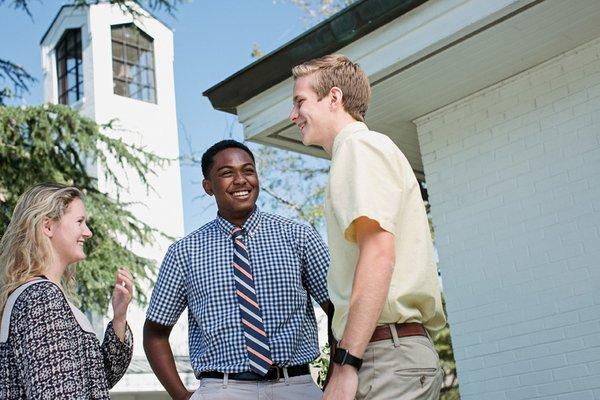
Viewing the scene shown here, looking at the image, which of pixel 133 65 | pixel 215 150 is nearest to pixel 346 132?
pixel 215 150

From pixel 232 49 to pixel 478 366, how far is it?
15.9 metres

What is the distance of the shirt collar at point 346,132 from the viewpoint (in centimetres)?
245

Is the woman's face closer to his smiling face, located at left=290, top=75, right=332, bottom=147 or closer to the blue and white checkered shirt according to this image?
the blue and white checkered shirt

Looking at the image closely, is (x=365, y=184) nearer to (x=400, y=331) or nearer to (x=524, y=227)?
(x=400, y=331)

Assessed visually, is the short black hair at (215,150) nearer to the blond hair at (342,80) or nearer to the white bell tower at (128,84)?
the blond hair at (342,80)

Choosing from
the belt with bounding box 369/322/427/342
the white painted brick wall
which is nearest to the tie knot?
the belt with bounding box 369/322/427/342

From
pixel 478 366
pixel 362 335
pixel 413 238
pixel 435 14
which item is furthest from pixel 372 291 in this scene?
pixel 478 366

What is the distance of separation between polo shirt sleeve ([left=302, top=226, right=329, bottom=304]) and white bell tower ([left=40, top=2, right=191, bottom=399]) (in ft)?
45.1

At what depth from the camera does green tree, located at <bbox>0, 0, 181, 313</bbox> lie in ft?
31.6

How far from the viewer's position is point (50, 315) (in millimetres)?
2826

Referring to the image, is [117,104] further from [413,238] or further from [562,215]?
[413,238]

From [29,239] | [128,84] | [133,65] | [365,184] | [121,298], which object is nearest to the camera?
[365,184]

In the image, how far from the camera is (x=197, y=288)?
10.8 feet

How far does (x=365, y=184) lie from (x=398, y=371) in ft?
1.56
